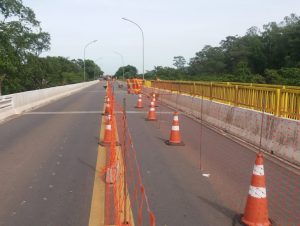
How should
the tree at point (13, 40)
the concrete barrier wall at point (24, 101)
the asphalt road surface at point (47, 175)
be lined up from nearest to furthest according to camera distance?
the asphalt road surface at point (47, 175), the concrete barrier wall at point (24, 101), the tree at point (13, 40)

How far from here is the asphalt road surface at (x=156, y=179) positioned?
5.39 m

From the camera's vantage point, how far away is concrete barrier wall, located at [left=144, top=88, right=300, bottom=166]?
29.3ft

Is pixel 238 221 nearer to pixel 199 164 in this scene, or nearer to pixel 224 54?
pixel 199 164

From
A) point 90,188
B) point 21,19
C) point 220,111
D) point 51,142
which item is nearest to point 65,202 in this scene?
point 90,188

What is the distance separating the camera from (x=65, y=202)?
5.85m

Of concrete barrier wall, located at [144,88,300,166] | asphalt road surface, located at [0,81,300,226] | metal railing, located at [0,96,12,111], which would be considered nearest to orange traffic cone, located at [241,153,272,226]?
asphalt road surface, located at [0,81,300,226]

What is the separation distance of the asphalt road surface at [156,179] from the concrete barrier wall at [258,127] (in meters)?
0.48

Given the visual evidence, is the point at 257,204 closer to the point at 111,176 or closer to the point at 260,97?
the point at 111,176

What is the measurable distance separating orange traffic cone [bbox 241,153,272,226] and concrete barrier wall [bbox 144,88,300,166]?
1.62 m

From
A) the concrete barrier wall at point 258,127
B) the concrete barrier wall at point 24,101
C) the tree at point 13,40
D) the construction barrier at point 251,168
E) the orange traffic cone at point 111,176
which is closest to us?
the construction barrier at point 251,168

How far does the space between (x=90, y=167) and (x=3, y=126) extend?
26.3 ft

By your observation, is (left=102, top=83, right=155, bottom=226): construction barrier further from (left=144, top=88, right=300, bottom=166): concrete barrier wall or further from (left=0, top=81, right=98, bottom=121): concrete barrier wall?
(left=0, top=81, right=98, bottom=121): concrete barrier wall

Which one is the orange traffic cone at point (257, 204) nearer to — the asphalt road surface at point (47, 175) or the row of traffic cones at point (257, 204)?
the row of traffic cones at point (257, 204)

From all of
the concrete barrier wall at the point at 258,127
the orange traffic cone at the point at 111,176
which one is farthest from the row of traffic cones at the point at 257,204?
the orange traffic cone at the point at 111,176
